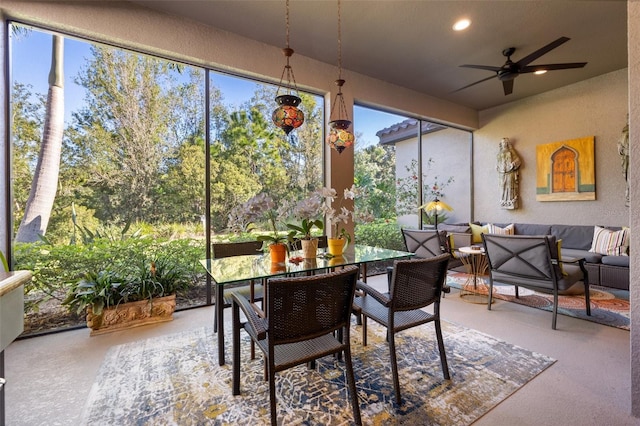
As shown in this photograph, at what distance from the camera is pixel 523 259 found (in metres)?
2.72

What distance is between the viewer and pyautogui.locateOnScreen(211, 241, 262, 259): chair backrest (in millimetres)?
2605

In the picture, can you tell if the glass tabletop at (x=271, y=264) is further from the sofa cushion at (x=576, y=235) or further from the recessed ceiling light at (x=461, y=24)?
the sofa cushion at (x=576, y=235)

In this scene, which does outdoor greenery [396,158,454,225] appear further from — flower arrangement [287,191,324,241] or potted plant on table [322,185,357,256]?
flower arrangement [287,191,324,241]

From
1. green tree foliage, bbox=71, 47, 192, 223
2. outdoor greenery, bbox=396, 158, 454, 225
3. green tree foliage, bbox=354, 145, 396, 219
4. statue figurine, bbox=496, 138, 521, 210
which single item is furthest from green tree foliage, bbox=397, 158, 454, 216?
green tree foliage, bbox=71, 47, 192, 223

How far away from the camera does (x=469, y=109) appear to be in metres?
5.94

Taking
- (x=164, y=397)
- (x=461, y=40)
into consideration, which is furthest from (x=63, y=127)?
(x=461, y=40)

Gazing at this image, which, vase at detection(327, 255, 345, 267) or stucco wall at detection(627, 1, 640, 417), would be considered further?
vase at detection(327, 255, 345, 267)

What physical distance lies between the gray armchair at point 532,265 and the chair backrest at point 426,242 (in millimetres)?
549

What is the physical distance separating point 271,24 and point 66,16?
1.87 meters

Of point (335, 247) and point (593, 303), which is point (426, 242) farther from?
point (593, 303)

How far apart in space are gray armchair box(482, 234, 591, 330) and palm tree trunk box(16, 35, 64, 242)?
13.9 ft

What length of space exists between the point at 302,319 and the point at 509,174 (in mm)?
5824

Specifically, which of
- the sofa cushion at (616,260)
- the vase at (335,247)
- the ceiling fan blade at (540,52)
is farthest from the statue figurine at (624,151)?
the vase at (335,247)

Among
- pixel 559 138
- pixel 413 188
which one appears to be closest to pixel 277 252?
pixel 413 188
